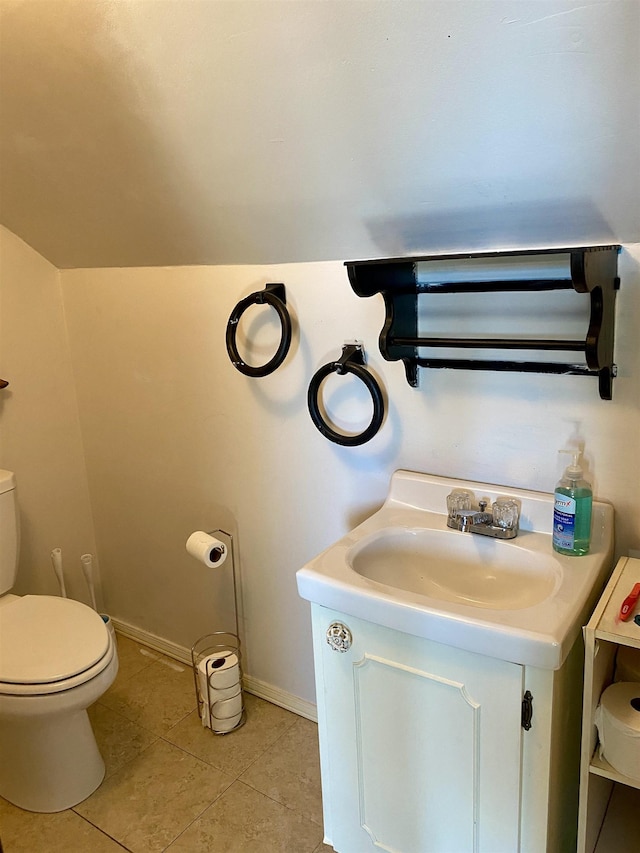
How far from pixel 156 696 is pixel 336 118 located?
6.23ft

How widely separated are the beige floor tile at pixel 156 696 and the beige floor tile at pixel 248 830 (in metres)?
0.39

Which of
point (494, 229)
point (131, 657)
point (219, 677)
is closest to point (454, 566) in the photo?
point (494, 229)

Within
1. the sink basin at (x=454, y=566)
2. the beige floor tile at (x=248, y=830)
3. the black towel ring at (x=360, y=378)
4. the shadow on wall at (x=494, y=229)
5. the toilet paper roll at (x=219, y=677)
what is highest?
the shadow on wall at (x=494, y=229)

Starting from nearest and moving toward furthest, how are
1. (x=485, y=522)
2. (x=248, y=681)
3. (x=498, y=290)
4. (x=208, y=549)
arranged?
1. (x=498, y=290)
2. (x=485, y=522)
3. (x=208, y=549)
4. (x=248, y=681)

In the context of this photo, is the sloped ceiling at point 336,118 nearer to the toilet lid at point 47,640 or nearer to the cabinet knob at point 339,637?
the cabinet knob at point 339,637

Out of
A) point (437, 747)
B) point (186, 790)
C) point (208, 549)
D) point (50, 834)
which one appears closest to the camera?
point (437, 747)

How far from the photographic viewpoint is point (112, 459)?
2.40 metres

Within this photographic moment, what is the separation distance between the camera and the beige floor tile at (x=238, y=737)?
76.2 inches

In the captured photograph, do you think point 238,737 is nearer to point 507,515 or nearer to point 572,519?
point 507,515

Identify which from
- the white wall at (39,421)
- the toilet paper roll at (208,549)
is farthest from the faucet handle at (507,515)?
the white wall at (39,421)

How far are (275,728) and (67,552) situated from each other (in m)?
1.04

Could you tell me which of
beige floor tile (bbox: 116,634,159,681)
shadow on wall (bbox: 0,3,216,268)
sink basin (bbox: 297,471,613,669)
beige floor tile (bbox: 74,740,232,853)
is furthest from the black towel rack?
beige floor tile (bbox: 116,634,159,681)

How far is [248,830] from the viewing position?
1699 mm

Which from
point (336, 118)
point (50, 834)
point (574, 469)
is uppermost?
point (336, 118)
